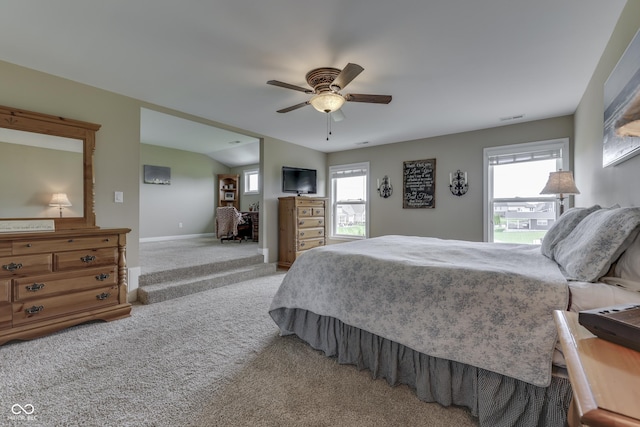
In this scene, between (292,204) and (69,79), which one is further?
(292,204)

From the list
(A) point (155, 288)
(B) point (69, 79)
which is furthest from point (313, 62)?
(A) point (155, 288)

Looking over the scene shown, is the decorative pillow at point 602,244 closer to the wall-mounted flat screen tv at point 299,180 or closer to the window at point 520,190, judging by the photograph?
the window at point 520,190

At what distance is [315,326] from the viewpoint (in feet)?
7.00

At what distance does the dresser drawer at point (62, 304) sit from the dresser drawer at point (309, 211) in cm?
282

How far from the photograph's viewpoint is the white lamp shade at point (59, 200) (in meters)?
2.71

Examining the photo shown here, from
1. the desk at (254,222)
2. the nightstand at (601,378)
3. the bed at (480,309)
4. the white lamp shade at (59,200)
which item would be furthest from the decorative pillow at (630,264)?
the desk at (254,222)

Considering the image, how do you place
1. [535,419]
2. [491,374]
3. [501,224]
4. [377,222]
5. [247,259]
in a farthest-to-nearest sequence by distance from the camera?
[377,222]
[247,259]
[501,224]
[491,374]
[535,419]

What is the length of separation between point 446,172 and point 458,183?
0.91 ft

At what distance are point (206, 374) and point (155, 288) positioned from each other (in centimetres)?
190

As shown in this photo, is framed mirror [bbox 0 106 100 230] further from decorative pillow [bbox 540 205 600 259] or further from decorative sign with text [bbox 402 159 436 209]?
decorative sign with text [bbox 402 159 436 209]

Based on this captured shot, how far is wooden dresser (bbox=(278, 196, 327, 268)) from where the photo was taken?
15.7 feet

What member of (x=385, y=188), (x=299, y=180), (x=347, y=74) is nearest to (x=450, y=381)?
(x=347, y=74)

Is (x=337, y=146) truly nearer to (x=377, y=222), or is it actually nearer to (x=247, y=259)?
(x=377, y=222)

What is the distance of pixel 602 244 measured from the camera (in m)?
1.32
